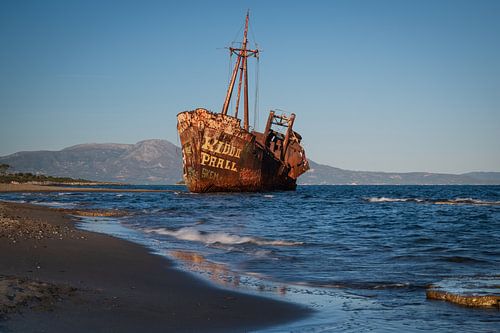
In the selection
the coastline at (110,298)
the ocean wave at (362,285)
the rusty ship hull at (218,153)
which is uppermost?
the rusty ship hull at (218,153)

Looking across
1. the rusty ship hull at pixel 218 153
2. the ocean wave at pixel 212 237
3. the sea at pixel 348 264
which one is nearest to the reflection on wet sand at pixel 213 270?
the sea at pixel 348 264

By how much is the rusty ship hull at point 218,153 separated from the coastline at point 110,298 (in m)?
30.3

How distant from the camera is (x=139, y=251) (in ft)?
36.4

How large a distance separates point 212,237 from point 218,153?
25.6 metres

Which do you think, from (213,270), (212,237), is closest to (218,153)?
(212,237)

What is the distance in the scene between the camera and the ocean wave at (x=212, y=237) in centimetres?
1355

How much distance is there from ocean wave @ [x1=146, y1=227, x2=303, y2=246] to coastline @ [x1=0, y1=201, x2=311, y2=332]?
167 inches

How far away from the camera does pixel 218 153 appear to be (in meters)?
40.2

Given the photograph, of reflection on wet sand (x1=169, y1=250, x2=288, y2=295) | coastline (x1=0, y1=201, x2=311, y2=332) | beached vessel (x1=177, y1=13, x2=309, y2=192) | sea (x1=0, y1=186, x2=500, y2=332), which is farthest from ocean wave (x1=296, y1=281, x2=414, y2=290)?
beached vessel (x1=177, y1=13, x2=309, y2=192)

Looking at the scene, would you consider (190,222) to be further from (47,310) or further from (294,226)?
(47,310)

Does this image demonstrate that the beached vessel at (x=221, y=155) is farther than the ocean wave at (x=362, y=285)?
Yes

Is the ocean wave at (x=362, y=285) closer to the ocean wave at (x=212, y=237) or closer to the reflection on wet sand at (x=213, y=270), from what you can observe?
the reflection on wet sand at (x=213, y=270)

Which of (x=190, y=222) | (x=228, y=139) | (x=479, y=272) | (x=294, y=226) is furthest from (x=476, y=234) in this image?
(x=228, y=139)

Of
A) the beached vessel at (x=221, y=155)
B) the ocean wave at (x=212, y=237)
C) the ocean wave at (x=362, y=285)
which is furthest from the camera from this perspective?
the beached vessel at (x=221, y=155)
